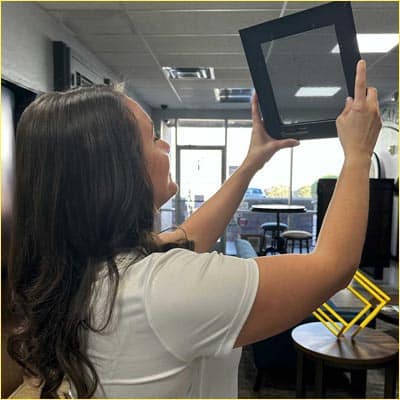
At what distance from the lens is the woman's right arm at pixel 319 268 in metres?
0.60

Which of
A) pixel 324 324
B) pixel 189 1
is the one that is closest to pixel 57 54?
pixel 189 1

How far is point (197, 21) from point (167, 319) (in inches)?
132

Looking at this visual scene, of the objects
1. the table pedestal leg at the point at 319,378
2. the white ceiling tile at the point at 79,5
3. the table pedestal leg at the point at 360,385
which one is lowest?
the table pedestal leg at the point at 360,385

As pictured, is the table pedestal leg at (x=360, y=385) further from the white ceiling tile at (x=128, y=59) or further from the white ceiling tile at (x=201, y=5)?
the white ceiling tile at (x=128, y=59)

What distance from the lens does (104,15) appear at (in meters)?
3.42

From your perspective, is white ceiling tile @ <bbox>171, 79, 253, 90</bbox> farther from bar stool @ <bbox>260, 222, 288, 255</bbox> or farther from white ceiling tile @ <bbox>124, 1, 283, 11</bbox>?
white ceiling tile @ <bbox>124, 1, 283, 11</bbox>

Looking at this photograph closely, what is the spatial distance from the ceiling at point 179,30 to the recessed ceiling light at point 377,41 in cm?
13

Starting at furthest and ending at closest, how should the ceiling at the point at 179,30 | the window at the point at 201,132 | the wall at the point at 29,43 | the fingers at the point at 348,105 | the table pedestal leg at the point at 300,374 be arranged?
the window at the point at 201,132, the ceiling at the point at 179,30, the wall at the point at 29,43, the table pedestal leg at the point at 300,374, the fingers at the point at 348,105

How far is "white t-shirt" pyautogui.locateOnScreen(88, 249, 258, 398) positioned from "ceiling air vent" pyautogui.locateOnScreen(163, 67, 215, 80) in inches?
190

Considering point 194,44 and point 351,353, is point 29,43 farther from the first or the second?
point 351,353

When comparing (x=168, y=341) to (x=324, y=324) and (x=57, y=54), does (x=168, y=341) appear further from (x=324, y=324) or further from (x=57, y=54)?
(x=57, y=54)

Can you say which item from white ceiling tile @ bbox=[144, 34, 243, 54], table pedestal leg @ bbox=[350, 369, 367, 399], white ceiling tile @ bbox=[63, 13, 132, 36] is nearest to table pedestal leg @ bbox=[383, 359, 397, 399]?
table pedestal leg @ bbox=[350, 369, 367, 399]

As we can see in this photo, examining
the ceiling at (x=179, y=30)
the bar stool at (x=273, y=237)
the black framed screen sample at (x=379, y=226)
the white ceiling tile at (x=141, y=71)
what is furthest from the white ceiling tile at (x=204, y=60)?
the bar stool at (x=273, y=237)

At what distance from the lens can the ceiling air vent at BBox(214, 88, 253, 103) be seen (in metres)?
6.54
